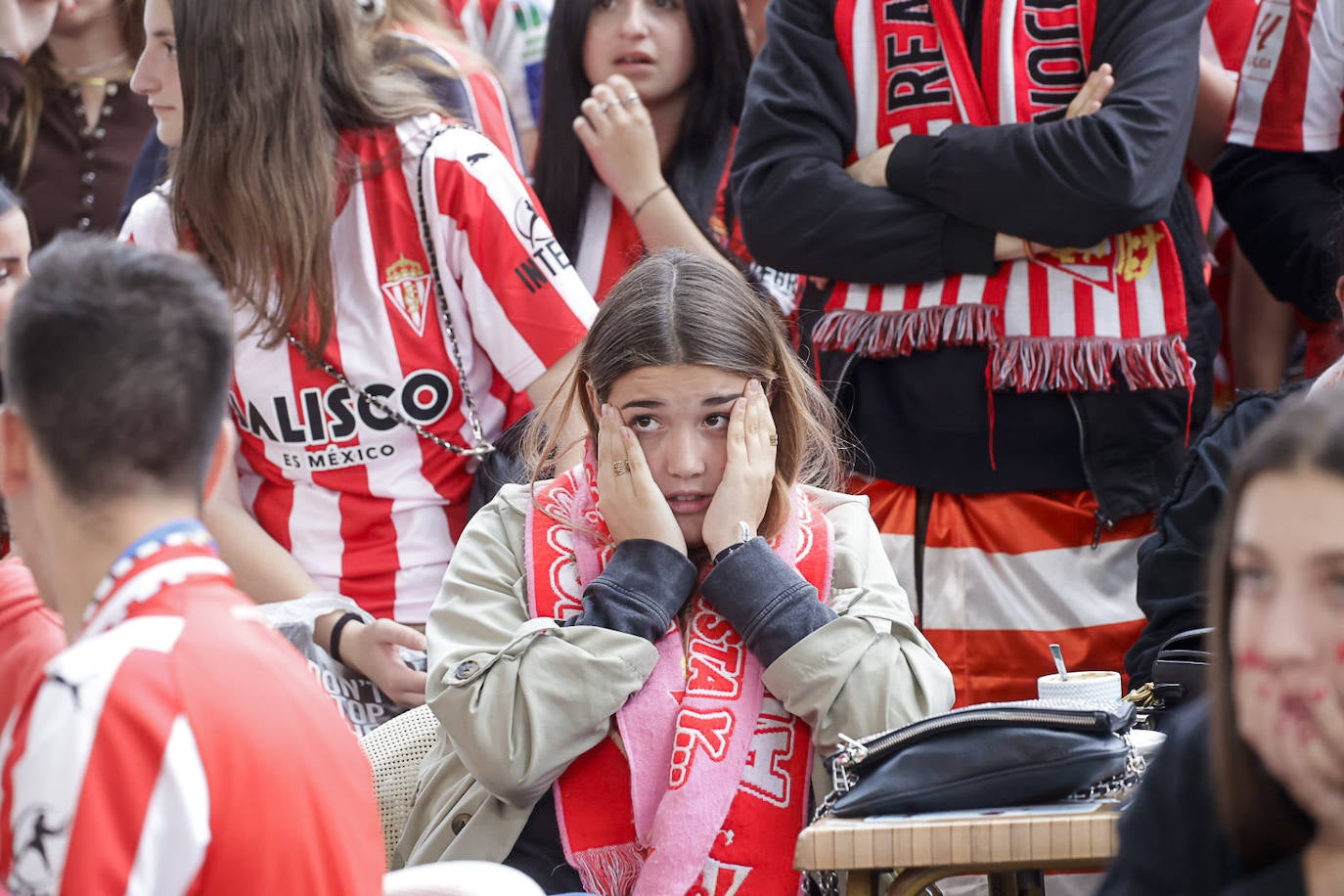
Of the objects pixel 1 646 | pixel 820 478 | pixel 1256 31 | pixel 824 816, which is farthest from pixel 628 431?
pixel 1256 31

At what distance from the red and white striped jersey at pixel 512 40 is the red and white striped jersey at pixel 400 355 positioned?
1.39m

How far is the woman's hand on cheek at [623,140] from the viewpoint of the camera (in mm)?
3502

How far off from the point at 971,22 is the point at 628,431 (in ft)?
3.81

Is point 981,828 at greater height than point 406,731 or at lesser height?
greater

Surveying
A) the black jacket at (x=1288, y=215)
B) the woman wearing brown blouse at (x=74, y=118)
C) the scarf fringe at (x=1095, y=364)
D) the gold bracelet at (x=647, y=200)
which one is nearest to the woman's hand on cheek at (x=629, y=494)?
the scarf fringe at (x=1095, y=364)

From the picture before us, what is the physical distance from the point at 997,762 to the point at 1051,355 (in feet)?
3.97

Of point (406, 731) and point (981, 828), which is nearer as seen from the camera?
point (981, 828)

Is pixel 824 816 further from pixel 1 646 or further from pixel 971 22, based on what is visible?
pixel 971 22

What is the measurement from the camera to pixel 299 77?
9.73ft

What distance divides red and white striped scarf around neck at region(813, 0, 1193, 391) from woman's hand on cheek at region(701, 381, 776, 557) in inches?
26.8

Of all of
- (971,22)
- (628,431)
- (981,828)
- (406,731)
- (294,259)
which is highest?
(971,22)

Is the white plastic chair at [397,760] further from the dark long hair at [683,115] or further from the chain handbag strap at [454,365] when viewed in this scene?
the dark long hair at [683,115]

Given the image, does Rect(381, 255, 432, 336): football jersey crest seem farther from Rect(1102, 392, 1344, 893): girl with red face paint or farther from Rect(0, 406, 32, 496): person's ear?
Rect(1102, 392, 1344, 893): girl with red face paint

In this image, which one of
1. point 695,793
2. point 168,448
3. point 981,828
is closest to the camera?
point 168,448
